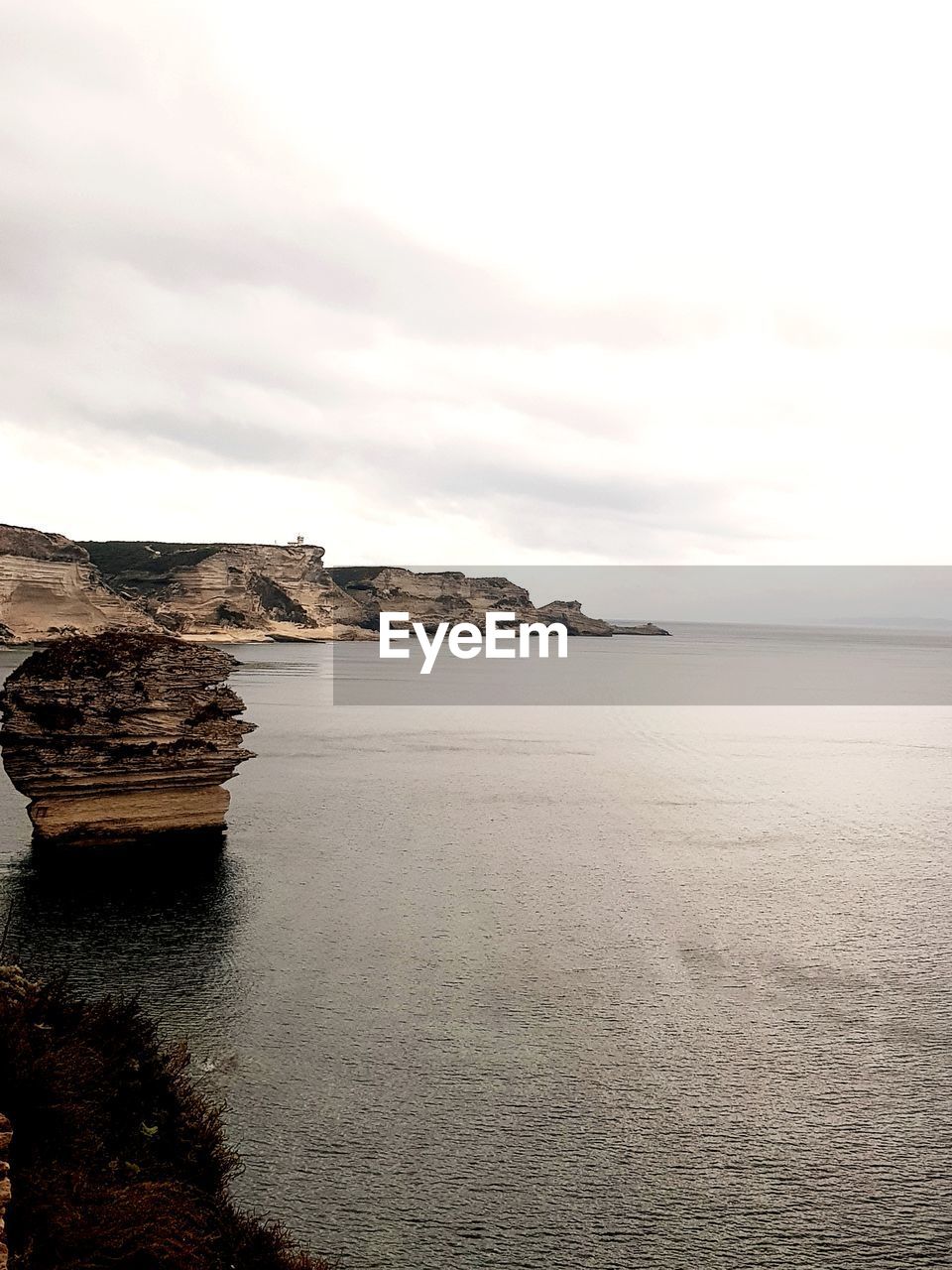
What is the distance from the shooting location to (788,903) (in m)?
27.7

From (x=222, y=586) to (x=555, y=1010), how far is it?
154243 mm

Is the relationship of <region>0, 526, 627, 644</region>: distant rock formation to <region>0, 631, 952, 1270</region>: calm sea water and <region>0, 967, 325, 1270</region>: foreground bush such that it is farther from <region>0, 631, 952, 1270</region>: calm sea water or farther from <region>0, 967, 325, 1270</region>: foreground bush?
<region>0, 967, 325, 1270</region>: foreground bush

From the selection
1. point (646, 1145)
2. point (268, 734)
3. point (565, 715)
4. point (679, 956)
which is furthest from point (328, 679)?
point (646, 1145)

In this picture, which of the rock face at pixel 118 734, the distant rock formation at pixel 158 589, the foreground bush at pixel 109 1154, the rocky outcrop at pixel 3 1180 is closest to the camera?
the rocky outcrop at pixel 3 1180

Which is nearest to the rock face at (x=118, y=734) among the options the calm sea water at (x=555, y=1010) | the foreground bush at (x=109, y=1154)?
the calm sea water at (x=555, y=1010)

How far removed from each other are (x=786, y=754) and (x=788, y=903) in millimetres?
34245

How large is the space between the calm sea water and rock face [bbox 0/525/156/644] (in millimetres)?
87485

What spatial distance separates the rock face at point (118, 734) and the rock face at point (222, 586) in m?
116

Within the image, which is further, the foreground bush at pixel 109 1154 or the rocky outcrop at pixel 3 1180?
the foreground bush at pixel 109 1154

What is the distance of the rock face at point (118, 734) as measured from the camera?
29.1m

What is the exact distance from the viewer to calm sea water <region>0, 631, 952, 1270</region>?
521 inches

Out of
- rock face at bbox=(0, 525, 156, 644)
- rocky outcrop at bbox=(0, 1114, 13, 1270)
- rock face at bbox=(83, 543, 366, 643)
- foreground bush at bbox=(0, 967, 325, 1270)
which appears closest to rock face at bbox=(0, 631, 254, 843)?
foreground bush at bbox=(0, 967, 325, 1270)

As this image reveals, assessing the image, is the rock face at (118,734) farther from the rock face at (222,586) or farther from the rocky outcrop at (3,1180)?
the rock face at (222,586)

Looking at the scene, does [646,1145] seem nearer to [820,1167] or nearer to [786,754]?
[820,1167]
